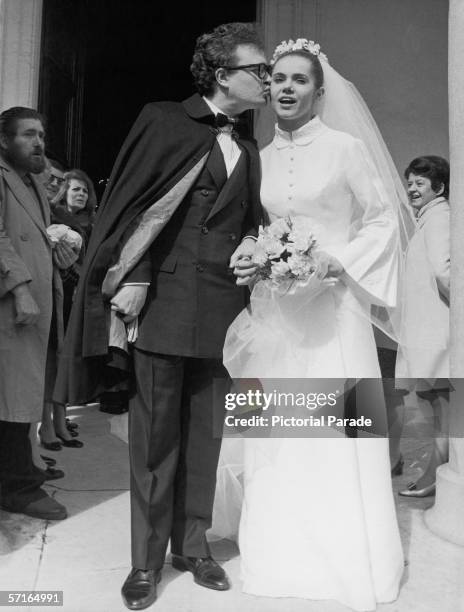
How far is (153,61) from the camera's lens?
30.9 ft

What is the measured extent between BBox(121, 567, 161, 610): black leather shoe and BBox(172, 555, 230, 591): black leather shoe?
0.53 ft

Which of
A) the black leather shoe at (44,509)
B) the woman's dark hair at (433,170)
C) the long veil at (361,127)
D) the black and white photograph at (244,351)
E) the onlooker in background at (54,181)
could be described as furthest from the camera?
the onlooker in background at (54,181)

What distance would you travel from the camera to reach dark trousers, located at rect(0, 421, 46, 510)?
3.25 metres

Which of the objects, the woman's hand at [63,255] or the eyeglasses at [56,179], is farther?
the eyeglasses at [56,179]

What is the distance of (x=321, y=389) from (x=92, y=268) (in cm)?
94

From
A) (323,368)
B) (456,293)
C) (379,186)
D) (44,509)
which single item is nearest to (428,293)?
(456,293)

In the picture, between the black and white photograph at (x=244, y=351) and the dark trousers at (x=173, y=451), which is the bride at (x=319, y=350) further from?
the dark trousers at (x=173, y=451)

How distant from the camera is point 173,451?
2.50 metres

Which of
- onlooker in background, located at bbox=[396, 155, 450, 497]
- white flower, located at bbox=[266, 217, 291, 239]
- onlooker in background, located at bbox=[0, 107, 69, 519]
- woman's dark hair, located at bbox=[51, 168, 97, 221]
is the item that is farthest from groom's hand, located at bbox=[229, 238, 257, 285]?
woman's dark hair, located at bbox=[51, 168, 97, 221]

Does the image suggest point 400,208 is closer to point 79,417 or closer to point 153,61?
point 79,417

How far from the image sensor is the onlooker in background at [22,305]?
9.81ft

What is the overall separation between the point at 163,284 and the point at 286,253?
18.2 inches

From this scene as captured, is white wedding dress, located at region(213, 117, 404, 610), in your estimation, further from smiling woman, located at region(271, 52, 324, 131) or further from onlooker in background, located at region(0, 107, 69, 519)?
onlooker in background, located at region(0, 107, 69, 519)

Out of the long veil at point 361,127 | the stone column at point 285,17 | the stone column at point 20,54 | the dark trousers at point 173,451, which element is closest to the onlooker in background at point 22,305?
the dark trousers at point 173,451
